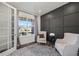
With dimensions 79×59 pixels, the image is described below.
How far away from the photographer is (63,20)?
4.66 metres

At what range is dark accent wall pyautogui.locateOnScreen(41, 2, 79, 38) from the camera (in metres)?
3.78

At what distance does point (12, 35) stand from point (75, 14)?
301cm

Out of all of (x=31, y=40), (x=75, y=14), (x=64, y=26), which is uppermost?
(x=75, y=14)

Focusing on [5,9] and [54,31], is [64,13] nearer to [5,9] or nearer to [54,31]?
[54,31]

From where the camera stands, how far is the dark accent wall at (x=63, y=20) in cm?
378

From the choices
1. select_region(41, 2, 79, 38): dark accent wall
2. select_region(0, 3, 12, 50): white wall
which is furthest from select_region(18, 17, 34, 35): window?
select_region(0, 3, 12, 50): white wall

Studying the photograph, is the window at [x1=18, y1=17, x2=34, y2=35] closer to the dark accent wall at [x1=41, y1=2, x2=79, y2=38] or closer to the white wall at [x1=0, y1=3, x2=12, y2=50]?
the dark accent wall at [x1=41, y1=2, x2=79, y2=38]

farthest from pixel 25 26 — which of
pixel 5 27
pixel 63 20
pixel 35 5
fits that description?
pixel 63 20

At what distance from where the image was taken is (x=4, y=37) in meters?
3.58

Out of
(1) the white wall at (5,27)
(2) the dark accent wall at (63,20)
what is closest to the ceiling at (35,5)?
(2) the dark accent wall at (63,20)

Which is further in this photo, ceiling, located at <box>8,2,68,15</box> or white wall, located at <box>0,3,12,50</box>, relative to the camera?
ceiling, located at <box>8,2,68,15</box>

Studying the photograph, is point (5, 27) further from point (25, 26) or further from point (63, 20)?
point (63, 20)

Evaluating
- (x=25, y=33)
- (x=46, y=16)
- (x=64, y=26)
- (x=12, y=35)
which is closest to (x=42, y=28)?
(x=46, y=16)

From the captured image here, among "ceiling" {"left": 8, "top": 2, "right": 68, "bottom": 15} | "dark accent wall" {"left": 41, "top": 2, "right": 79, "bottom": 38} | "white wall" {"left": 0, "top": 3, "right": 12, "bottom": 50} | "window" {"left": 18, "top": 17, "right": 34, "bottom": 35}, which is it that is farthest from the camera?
"window" {"left": 18, "top": 17, "right": 34, "bottom": 35}
